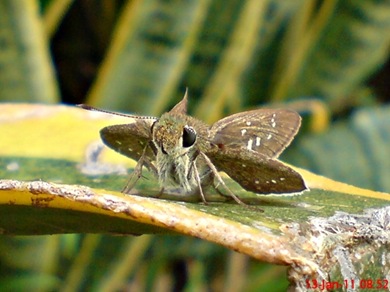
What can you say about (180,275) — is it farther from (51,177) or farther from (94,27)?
(51,177)

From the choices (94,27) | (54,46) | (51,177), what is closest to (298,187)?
(51,177)

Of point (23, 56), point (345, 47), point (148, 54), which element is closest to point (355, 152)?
point (345, 47)

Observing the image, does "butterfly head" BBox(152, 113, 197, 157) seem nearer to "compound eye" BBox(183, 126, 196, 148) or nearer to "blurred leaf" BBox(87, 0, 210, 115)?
"compound eye" BBox(183, 126, 196, 148)

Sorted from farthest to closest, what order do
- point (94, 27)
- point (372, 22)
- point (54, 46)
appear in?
1. point (54, 46)
2. point (94, 27)
3. point (372, 22)

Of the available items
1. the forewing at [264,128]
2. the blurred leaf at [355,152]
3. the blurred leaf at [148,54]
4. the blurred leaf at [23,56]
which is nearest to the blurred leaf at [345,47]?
the blurred leaf at [355,152]

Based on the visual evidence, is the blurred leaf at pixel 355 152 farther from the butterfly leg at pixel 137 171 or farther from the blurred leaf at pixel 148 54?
the butterfly leg at pixel 137 171

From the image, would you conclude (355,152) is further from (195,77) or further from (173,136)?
(173,136)

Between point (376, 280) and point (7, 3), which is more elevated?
point (376, 280)
